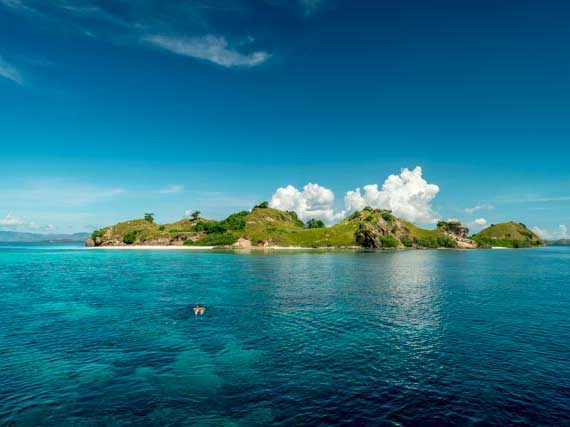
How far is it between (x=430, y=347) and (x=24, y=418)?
39592 mm

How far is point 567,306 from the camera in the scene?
67.1m

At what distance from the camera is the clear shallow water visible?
1048 inches

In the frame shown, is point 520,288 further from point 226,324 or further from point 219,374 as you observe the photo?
point 219,374

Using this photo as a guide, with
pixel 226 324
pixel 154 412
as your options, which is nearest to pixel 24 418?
pixel 154 412

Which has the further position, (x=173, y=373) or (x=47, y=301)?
(x=47, y=301)

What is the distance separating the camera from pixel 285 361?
3681 centimetres

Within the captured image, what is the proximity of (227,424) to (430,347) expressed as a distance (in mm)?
27193

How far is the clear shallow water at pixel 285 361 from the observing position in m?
26.6

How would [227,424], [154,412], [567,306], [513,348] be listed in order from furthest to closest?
[567,306], [513,348], [154,412], [227,424]

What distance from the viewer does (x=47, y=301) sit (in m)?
69.6

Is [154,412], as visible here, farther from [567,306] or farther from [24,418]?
[567,306]

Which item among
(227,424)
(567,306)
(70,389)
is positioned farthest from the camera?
(567,306)

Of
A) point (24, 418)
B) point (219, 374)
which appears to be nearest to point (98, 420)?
point (24, 418)

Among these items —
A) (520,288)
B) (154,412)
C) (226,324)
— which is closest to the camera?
(154,412)
